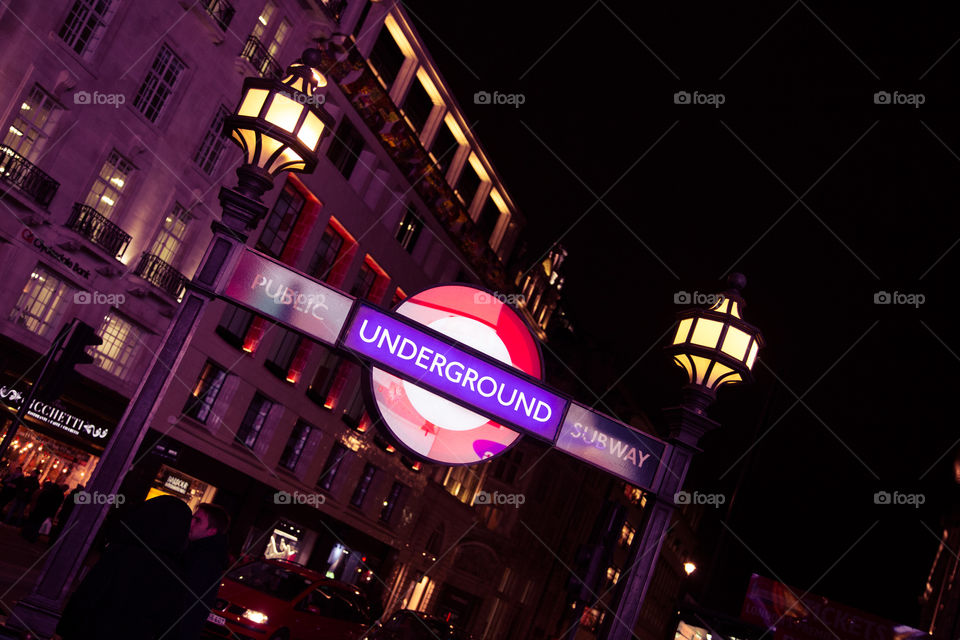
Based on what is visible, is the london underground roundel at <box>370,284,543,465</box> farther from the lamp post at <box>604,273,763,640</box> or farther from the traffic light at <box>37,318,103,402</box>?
the traffic light at <box>37,318,103,402</box>

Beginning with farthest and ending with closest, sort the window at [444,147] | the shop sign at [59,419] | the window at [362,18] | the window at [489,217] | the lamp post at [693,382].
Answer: the window at [489,217]
the window at [444,147]
the window at [362,18]
the shop sign at [59,419]
the lamp post at [693,382]

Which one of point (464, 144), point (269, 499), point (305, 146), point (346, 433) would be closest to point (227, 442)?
point (269, 499)

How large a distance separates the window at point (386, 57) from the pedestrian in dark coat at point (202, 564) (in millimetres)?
31400

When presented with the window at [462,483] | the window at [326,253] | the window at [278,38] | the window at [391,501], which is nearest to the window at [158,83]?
the window at [278,38]

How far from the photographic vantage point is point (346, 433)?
3712 cm

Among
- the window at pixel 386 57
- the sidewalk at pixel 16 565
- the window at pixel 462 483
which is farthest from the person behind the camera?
the window at pixel 462 483

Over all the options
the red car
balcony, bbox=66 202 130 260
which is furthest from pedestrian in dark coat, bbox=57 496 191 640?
balcony, bbox=66 202 130 260

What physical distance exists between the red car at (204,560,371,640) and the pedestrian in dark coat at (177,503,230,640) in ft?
26.9

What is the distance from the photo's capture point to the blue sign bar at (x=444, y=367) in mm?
6523

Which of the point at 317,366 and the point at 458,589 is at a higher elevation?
the point at 317,366

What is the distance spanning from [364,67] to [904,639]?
26.0m

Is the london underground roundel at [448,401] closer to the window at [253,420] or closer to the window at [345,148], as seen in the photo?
the window at [253,420]

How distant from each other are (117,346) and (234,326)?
5.31 meters

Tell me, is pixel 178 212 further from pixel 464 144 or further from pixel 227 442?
pixel 464 144
